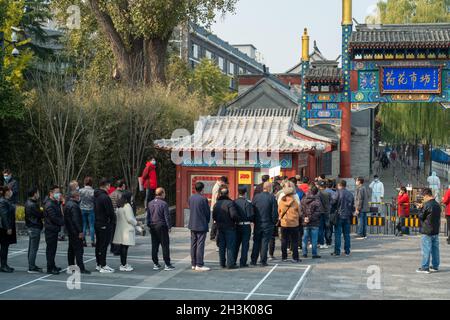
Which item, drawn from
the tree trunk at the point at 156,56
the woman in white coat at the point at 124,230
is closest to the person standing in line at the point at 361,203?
the woman in white coat at the point at 124,230

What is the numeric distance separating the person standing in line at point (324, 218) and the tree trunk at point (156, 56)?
39.9ft

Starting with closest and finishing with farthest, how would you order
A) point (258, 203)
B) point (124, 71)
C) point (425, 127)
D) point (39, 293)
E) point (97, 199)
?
point (39, 293) < point (97, 199) < point (258, 203) < point (124, 71) < point (425, 127)

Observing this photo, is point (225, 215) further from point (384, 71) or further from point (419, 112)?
point (419, 112)

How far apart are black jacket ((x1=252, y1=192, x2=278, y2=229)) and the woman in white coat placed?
7.96ft

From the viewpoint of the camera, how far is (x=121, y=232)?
12.4 metres

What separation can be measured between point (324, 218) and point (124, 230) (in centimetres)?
494

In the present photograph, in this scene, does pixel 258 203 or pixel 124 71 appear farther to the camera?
pixel 124 71

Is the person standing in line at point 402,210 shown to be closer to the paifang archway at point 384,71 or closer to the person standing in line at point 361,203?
the person standing in line at point 361,203

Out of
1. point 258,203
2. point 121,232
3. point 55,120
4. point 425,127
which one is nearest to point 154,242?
point 121,232

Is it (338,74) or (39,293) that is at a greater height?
(338,74)

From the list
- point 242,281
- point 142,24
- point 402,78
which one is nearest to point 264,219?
point 242,281
